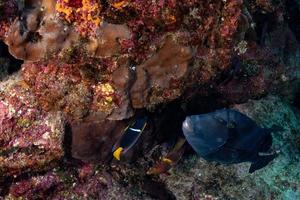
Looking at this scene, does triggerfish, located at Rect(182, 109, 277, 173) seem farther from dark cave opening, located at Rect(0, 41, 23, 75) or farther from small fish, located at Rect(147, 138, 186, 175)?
dark cave opening, located at Rect(0, 41, 23, 75)

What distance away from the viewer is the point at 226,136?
372cm

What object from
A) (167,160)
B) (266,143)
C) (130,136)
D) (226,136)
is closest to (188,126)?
(226,136)

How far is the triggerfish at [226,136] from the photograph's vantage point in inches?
144

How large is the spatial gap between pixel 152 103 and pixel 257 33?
7.37ft

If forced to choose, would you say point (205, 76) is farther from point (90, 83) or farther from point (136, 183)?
point (136, 183)

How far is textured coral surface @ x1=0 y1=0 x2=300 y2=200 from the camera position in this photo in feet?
9.95

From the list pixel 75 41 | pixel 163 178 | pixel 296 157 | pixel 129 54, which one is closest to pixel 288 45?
pixel 296 157

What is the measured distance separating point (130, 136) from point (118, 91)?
661mm

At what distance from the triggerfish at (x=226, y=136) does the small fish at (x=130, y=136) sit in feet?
1.43

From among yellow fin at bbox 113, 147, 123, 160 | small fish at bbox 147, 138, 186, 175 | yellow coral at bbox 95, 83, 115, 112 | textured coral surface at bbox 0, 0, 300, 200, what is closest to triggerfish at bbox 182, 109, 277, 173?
textured coral surface at bbox 0, 0, 300, 200

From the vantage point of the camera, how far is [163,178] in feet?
14.5

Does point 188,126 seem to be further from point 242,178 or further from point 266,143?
point 242,178

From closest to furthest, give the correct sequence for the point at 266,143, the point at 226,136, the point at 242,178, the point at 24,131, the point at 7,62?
the point at 24,131, the point at 7,62, the point at 226,136, the point at 266,143, the point at 242,178

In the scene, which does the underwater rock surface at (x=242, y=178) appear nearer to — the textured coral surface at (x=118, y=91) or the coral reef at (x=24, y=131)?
the textured coral surface at (x=118, y=91)
